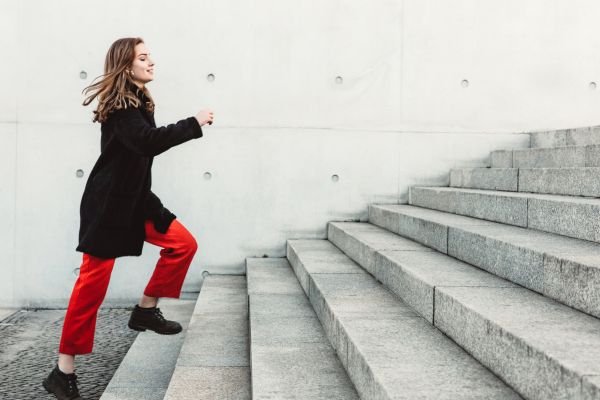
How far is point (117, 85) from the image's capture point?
10.9 feet

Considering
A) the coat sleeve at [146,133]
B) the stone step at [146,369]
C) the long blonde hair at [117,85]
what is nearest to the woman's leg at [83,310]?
the stone step at [146,369]

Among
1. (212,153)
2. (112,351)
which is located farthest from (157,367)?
(212,153)

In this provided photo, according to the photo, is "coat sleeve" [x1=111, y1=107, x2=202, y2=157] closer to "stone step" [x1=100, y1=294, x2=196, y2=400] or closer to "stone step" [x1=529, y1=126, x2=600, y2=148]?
"stone step" [x1=100, y1=294, x2=196, y2=400]

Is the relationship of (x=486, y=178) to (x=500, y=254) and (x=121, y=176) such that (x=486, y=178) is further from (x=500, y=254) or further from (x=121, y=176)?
(x=121, y=176)

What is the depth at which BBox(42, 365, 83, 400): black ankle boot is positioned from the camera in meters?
3.27

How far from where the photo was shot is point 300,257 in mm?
4879

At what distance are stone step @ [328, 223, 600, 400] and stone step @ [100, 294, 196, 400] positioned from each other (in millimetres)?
1369

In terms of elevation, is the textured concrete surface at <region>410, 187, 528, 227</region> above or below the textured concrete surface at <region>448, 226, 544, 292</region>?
above

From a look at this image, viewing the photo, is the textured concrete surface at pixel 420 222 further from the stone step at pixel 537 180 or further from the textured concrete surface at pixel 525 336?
the textured concrete surface at pixel 525 336

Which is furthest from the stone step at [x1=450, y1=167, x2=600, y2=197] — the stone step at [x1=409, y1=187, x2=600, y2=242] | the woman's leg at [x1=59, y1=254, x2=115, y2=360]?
the woman's leg at [x1=59, y1=254, x2=115, y2=360]

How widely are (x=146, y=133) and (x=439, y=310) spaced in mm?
1610

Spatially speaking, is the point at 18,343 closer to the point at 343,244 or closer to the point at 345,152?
the point at 343,244

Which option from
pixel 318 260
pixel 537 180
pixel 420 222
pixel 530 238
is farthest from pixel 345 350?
pixel 537 180

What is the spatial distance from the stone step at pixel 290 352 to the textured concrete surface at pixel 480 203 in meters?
1.31
